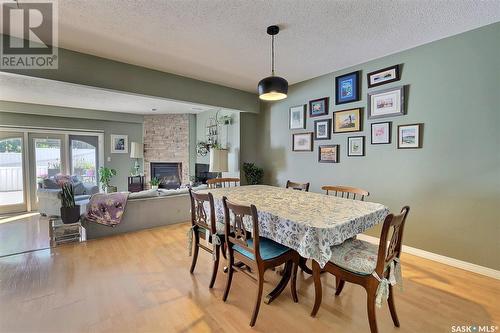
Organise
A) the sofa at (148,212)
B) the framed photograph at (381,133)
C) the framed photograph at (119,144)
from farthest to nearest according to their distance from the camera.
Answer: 1. the framed photograph at (119,144)
2. the sofa at (148,212)
3. the framed photograph at (381,133)

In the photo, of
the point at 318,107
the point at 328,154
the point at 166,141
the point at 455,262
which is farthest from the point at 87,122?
the point at 455,262

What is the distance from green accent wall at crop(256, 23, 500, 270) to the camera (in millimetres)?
2457

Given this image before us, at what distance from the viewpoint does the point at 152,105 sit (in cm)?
570

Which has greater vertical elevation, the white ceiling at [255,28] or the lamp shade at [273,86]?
the white ceiling at [255,28]

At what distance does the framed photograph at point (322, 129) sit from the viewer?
3.87 metres

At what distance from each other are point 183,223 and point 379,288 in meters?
3.49

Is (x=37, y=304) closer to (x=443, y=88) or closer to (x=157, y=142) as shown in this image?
(x=443, y=88)

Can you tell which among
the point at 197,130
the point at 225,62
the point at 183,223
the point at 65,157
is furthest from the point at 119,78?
the point at 65,157

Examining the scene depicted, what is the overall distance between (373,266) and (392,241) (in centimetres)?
23

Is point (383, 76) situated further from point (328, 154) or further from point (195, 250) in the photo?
point (195, 250)

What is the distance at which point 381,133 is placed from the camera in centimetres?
323

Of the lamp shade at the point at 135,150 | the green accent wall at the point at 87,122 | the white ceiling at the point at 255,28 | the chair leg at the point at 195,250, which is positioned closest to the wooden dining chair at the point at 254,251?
the chair leg at the point at 195,250

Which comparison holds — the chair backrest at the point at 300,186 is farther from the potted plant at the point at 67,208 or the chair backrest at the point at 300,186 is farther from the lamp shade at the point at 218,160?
the potted plant at the point at 67,208

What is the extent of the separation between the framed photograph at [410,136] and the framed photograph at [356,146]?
487 mm
